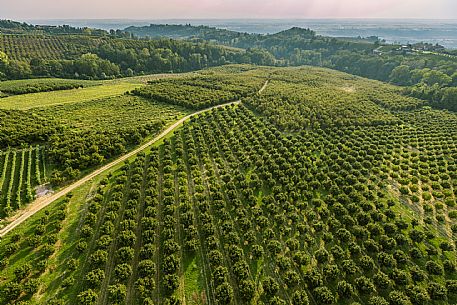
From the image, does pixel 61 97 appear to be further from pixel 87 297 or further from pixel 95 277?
pixel 87 297

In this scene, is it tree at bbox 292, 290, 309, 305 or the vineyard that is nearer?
tree at bbox 292, 290, 309, 305

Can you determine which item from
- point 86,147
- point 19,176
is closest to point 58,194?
point 19,176

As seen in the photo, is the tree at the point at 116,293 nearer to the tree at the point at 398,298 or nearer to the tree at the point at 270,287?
the tree at the point at 270,287

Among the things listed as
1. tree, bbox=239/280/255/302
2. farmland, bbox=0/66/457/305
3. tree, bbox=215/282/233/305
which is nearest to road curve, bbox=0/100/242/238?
farmland, bbox=0/66/457/305

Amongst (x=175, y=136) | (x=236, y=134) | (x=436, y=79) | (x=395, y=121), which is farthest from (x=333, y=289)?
(x=436, y=79)

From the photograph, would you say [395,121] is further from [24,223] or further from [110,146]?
[24,223]

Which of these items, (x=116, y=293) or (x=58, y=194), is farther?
(x=58, y=194)

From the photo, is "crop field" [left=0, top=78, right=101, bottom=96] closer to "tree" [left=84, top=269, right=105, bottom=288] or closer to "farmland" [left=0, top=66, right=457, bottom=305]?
"farmland" [left=0, top=66, right=457, bottom=305]
